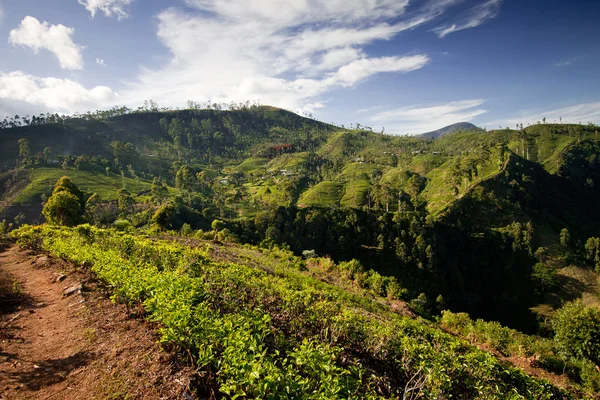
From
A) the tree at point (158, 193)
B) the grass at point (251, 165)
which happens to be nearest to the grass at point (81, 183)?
the tree at point (158, 193)

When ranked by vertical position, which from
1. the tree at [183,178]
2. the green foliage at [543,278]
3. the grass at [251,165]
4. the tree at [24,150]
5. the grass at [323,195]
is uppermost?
the tree at [24,150]

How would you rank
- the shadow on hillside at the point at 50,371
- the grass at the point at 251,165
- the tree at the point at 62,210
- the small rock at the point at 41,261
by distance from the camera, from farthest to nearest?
the grass at the point at 251,165 < the tree at the point at 62,210 < the small rock at the point at 41,261 < the shadow on hillside at the point at 50,371

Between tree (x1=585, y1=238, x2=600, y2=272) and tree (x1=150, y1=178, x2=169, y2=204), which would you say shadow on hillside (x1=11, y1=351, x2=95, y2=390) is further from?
tree (x1=585, y1=238, x2=600, y2=272)

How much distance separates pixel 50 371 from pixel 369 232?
76053 mm

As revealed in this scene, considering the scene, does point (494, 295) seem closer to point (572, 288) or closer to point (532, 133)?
point (572, 288)

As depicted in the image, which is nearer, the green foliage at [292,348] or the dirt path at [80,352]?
the green foliage at [292,348]

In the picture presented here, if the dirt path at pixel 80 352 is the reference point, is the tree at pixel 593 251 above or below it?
below

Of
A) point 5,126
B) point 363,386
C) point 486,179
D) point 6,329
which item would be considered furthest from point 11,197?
point 486,179

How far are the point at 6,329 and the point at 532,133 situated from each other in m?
235

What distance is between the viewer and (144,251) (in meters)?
15.1

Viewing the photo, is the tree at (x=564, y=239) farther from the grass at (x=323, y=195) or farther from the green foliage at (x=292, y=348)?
the green foliage at (x=292, y=348)

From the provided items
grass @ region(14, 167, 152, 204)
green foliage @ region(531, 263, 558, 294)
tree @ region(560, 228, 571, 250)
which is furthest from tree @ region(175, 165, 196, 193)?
tree @ region(560, 228, 571, 250)

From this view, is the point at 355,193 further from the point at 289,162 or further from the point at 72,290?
the point at 72,290

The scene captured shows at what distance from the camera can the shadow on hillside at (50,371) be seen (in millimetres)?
6609
